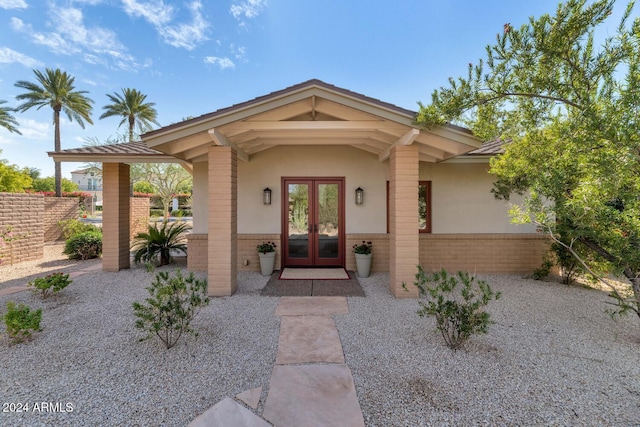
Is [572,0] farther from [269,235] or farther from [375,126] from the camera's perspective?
[269,235]

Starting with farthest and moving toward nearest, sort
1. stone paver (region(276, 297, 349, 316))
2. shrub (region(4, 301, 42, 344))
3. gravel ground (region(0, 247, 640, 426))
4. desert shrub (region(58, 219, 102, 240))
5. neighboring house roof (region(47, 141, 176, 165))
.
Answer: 1. desert shrub (region(58, 219, 102, 240))
2. neighboring house roof (region(47, 141, 176, 165))
3. stone paver (region(276, 297, 349, 316))
4. shrub (region(4, 301, 42, 344))
5. gravel ground (region(0, 247, 640, 426))

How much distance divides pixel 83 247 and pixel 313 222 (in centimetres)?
824

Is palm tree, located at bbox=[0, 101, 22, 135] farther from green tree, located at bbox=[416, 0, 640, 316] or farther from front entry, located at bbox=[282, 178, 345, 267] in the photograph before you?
green tree, located at bbox=[416, 0, 640, 316]

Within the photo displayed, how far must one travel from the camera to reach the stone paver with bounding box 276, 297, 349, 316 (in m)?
4.93

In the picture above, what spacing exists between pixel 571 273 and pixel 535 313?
2.82m

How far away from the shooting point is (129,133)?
21625mm

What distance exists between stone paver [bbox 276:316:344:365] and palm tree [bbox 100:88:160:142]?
23651mm

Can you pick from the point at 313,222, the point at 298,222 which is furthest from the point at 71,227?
the point at 313,222

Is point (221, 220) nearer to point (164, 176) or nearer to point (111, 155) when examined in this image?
point (111, 155)

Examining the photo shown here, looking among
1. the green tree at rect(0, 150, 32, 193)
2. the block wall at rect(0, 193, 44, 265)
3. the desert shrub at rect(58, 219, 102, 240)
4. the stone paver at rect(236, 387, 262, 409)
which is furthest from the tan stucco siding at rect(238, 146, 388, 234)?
the green tree at rect(0, 150, 32, 193)

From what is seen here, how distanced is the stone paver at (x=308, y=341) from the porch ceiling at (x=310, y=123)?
342 centimetres

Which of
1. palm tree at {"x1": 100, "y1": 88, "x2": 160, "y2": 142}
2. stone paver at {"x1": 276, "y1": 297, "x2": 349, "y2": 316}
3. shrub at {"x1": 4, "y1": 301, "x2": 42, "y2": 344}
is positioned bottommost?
stone paver at {"x1": 276, "y1": 297, "x2": 349, "y2": 316}

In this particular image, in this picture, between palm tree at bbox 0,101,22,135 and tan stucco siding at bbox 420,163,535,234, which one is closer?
tan stucco siding at bbox 420,163,535,234

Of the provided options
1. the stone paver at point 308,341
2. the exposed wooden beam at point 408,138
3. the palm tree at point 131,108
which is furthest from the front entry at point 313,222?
the palm tree at point 131,108
